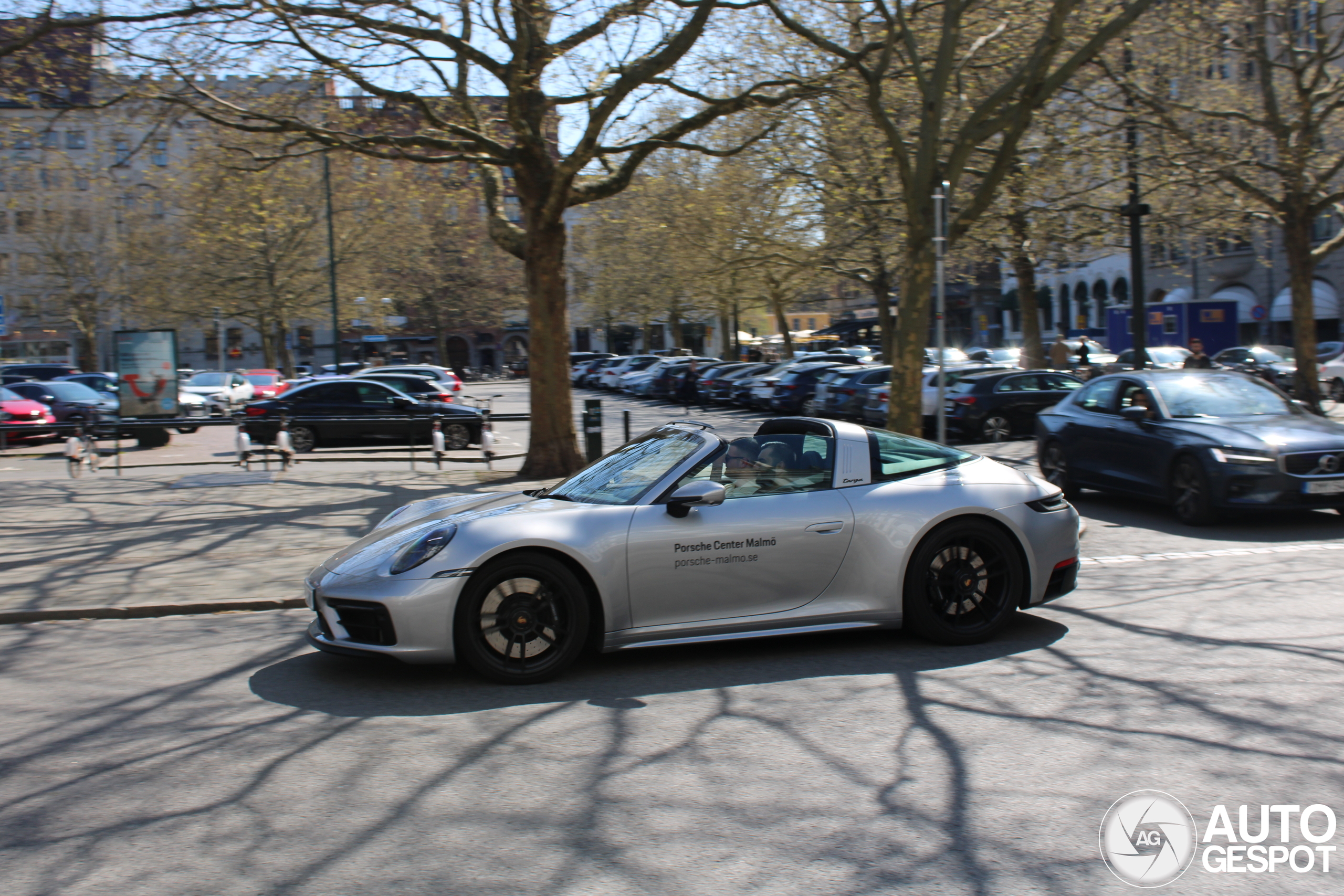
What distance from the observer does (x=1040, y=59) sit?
13.7m

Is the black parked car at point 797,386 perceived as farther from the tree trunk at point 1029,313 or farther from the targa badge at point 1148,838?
the targa badge at point 1148,838

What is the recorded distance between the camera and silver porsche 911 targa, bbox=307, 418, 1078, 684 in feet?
18.3

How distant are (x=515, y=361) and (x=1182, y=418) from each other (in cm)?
7082

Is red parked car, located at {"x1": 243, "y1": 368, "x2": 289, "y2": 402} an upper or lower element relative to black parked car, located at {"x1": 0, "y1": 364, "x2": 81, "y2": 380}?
lower

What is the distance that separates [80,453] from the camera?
640 inches

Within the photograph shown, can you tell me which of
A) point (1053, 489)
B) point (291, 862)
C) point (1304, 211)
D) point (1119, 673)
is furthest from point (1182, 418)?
point (1304, 211)

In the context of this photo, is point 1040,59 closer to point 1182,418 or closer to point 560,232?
point 1182,418

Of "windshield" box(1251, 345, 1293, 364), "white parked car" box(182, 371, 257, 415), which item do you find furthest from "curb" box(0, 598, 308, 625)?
"windshield" box(1251, 345, 1293, 364)

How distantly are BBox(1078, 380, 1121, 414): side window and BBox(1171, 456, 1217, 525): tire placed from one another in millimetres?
1410

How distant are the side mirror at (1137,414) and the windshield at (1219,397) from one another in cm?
21

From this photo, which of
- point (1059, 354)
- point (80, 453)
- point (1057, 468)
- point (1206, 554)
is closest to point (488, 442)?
point (80, 453)

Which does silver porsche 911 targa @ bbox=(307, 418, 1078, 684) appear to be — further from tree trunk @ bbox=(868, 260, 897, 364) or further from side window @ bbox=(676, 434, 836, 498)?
tree trunk @ bbox=(868, 260, 897, 364)

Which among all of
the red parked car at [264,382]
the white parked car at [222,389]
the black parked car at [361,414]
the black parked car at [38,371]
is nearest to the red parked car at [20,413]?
the black parked car at [361,414]

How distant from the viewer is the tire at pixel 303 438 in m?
20.6
